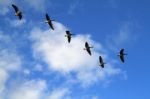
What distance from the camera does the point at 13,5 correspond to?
246 ft

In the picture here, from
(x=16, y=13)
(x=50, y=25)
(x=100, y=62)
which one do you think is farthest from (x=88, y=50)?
(x=16, y=13)

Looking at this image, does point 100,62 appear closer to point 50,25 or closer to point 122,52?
point 122,52

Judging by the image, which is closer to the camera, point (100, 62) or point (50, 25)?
point (50, 25)

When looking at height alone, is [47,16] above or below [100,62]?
above

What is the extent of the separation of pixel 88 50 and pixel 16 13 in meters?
14.4

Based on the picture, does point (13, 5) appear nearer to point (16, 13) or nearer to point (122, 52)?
point (16, 13)

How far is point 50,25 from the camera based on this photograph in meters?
72.8

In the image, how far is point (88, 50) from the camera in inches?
2997

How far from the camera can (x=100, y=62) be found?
3054 inches

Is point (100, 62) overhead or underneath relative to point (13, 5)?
underneath

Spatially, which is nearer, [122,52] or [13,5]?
[13,5]

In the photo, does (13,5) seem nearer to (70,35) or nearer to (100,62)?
(70,35)

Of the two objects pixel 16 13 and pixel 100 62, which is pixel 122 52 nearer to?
pixel 100 62

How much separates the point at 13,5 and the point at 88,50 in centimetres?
1557
